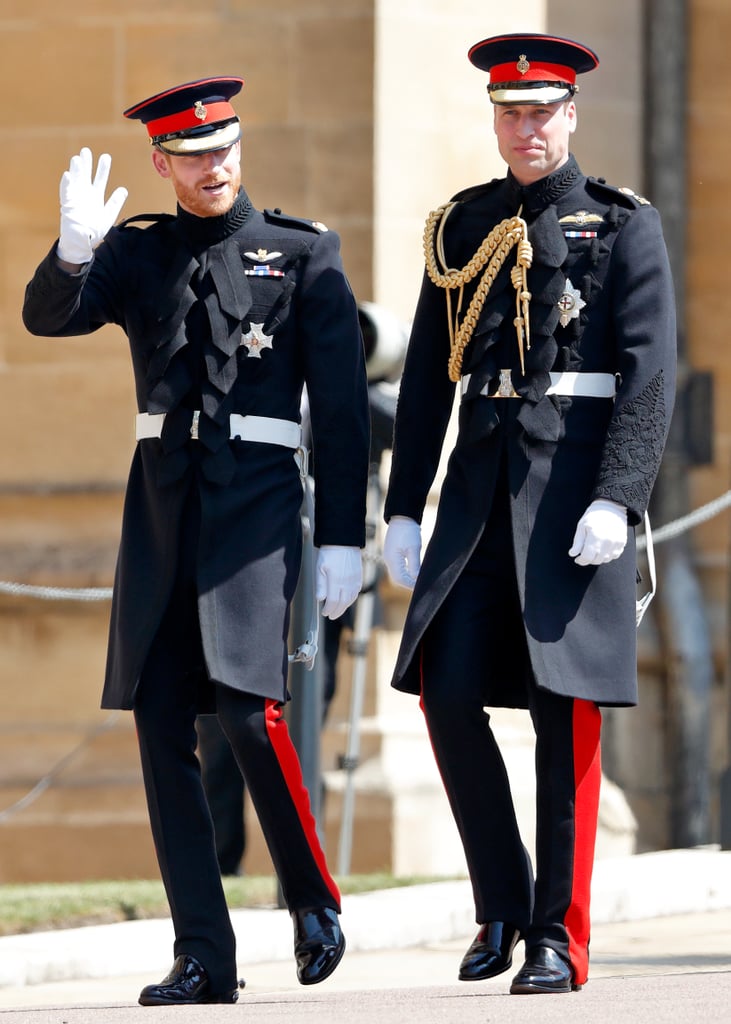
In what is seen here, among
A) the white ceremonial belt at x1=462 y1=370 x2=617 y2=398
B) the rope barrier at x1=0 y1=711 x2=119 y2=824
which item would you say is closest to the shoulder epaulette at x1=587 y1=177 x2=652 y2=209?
the white ceremonial belt at x1=462 y1=370 x2=617 y2=398

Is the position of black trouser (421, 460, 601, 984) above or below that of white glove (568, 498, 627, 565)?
below

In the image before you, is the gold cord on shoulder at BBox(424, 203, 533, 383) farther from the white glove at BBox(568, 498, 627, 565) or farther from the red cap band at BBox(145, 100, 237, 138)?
the red cap band at BBox(145, 100, 237, 138)

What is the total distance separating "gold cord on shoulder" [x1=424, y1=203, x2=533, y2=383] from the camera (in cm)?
458

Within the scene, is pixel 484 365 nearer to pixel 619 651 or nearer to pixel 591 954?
pixel 619 651

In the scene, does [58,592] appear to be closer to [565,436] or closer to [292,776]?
[292,776]

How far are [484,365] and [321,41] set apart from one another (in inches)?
175

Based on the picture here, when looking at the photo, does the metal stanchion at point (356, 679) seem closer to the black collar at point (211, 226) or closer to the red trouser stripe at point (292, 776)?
the black collar at point (211, 226)

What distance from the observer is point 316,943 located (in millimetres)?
4523

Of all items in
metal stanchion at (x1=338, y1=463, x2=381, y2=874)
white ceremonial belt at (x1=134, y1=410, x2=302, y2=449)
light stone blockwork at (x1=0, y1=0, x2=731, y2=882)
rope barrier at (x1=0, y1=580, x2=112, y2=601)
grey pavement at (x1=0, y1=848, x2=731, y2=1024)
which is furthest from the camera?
light stone blockwork at (x1=0, y1=0, x2=731, y2=882)

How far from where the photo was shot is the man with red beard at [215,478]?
4.57m

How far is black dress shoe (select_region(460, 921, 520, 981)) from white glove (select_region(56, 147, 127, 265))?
153 cm

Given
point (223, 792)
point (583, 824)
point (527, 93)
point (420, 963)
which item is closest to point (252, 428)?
point (527, 93)

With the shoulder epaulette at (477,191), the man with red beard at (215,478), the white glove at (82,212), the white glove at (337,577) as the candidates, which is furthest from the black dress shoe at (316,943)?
the shoulder epaulette at (477,191)

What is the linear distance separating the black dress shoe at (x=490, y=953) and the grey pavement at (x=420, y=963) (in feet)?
0.14
